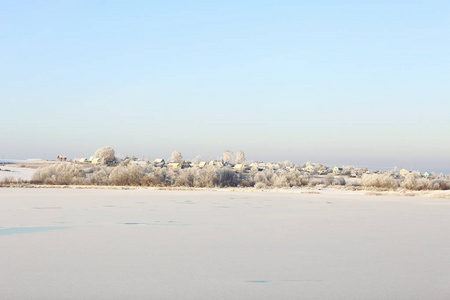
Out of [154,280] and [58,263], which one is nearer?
[154,280]

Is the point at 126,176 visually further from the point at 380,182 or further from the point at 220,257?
the point at 220,257

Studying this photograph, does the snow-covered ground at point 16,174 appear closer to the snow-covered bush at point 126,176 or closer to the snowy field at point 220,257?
the snow-covered bush at point 126,176

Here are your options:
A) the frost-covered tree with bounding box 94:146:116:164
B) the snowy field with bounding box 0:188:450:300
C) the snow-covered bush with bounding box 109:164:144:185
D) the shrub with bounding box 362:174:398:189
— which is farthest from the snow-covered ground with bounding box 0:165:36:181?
the snowy field with bounding box 0:188:450:300

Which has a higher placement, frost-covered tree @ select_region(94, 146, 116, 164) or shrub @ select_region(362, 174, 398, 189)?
frost-covered tree @ select_region(94, 146, 116, 164)

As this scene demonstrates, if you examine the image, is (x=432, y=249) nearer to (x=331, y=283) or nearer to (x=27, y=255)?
(x=331, y=283)

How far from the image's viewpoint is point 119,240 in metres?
6.27

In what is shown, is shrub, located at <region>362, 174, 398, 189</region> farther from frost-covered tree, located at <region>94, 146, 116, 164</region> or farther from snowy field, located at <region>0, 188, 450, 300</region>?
frost-covered tree, located at <region>94, 146, 116, 164</region>

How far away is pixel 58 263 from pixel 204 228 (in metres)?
3.09

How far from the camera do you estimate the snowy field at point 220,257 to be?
3885mm

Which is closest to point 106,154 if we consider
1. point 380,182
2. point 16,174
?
point 16,174

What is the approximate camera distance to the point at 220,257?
17.1 ft

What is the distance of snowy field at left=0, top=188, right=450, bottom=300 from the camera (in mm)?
3885

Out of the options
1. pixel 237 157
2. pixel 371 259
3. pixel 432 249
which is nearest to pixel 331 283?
pixel 371 259

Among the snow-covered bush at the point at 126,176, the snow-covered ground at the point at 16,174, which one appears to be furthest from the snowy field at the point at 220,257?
the snow-covered ground at the point at 16,174
